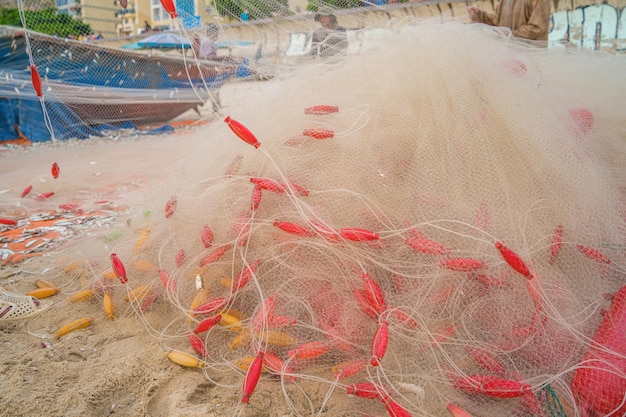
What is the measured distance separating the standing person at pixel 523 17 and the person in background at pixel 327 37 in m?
1.57

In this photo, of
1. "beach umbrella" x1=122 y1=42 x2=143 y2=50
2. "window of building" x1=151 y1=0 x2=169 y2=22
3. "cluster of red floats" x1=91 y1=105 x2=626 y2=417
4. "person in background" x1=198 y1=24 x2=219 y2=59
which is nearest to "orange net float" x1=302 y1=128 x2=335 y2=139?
"cluster of red floats" x1=91 y1=105 x2=626 y2=417

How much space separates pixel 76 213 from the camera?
3.97m

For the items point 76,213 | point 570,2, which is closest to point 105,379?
point 76,213

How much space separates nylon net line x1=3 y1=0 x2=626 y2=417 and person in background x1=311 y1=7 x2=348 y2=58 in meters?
0.50

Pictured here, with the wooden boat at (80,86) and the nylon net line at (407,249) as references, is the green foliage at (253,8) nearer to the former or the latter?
the nylon net line at (407,249)

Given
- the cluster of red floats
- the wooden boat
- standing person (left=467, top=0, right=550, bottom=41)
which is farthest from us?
the wooden boat

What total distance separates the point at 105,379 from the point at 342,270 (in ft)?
3.42

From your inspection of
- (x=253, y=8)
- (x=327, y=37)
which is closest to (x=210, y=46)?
(x=253, y=8)

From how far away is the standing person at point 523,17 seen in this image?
362 cm

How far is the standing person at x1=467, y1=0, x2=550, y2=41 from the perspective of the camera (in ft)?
11.9

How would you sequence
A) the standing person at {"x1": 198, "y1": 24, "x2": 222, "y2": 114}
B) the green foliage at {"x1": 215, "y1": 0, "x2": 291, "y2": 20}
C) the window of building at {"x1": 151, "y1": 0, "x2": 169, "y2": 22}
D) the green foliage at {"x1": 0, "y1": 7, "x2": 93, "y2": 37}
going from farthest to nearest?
the green foliage at {"x1": 0, "y1": 7, "x2": 93, "y2": 37}, the window of building at {"x1": 151, "y1": 0, "x2": 169, "y2": 22}, the standing person at {"x1": 198, "y1": 24, "x2": 222, "y2": 114}, the green foliage at {"x1": 215, "y1": 0, "x2": 291, "y2": 20}

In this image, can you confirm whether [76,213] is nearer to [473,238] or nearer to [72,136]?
[473,238]

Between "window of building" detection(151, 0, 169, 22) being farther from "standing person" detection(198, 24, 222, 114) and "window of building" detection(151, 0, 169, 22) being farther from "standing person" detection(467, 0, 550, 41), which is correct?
"standing person" detection(467, 0, 550, 41)

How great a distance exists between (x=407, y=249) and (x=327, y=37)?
1784mm
